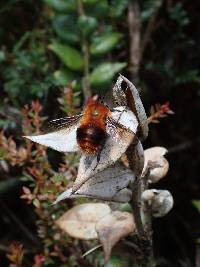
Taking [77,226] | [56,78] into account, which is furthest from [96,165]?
[56,78]

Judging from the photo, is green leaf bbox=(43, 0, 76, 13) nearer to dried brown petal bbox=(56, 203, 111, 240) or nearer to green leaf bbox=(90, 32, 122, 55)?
green leaf bbox=(90, 32, 122, 55)

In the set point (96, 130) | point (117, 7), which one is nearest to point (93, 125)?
point (96, 130)

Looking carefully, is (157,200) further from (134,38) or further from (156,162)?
(134,38)

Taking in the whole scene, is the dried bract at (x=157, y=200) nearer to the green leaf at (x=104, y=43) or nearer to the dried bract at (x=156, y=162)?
the dried bract at (x=156, y=162)

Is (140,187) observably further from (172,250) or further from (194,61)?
(194,61)

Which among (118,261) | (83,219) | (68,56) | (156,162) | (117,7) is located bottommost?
(118,261)

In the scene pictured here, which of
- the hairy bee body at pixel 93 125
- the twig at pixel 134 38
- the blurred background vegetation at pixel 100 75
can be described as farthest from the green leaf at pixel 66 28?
the hairy bee body at pixel 93 125
